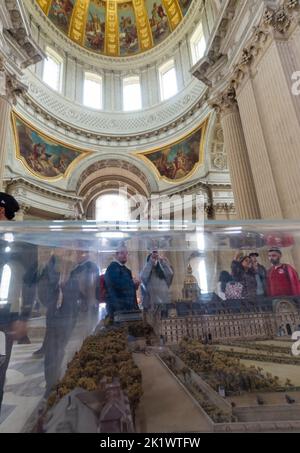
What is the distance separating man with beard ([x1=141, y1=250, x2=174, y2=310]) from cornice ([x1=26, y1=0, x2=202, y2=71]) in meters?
14.7

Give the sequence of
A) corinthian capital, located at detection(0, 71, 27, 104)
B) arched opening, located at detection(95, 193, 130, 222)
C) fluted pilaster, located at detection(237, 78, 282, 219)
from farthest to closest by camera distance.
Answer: arched opening, located at detection(95, 193, 130, 222) < corinthian capital, located at detection(0, 71, 27, 104) < fluted pilaster, located at detection(237, 78, 282, 219)

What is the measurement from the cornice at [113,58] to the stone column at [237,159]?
9179 millimetres

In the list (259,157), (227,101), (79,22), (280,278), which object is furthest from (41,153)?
(280,278)

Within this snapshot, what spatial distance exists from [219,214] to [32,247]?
9.26 m

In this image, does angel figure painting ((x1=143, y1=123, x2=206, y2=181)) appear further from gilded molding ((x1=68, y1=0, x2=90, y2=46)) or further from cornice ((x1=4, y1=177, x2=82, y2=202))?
gilded molding ((x1=68, y1=0, x2=90, y2=46))

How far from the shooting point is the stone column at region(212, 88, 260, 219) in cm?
555

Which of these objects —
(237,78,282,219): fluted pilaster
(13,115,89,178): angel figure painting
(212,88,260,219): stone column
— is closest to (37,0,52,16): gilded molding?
(13,115,89,178): angel figure painting

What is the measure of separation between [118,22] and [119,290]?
18.6m

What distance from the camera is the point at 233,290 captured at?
2145mm

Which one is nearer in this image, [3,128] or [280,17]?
[280,17]

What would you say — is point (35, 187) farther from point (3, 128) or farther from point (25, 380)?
point (25, 380)

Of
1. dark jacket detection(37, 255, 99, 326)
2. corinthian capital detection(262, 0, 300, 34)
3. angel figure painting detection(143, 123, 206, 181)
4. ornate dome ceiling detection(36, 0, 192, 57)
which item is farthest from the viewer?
ornate dome ceiling detection(36, 0, 192, 57)

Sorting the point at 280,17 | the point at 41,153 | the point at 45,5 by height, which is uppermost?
the point at 45,5
